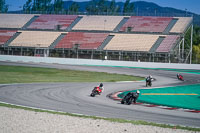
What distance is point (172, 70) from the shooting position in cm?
4194

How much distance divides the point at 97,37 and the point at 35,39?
→ 36.4ft

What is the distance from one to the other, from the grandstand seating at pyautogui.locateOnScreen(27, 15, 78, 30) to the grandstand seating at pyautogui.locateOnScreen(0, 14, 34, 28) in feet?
8.56

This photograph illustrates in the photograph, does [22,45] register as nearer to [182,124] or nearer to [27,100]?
[27,100]

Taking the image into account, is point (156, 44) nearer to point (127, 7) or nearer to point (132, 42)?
point (132, 42)

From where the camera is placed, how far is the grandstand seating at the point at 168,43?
48681 millimetres

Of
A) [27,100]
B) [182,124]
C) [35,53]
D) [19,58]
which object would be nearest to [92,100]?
[27,100]

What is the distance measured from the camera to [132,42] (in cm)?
5259

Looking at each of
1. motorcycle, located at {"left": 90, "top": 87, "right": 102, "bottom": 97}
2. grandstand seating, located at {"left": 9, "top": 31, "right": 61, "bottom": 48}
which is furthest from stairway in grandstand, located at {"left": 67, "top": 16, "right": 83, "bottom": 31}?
motorcycle, located at {"left": 90, "top": 87, "right": 102, "bottom": 97}

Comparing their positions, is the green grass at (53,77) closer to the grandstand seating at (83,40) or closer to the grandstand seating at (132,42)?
the grandstand seating at (132,42)

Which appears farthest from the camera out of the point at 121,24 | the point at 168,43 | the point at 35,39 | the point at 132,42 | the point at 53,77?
the point at 121,24

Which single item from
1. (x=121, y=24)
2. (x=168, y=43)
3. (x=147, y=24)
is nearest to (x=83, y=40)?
(x=121, y=24)

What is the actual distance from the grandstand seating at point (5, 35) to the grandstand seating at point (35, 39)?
1834mm

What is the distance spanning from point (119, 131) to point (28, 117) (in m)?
3.46

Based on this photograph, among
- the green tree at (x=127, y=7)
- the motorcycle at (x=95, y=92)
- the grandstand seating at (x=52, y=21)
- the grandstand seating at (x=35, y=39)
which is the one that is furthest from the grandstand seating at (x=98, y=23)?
the green tree at (x=127, y=7)
